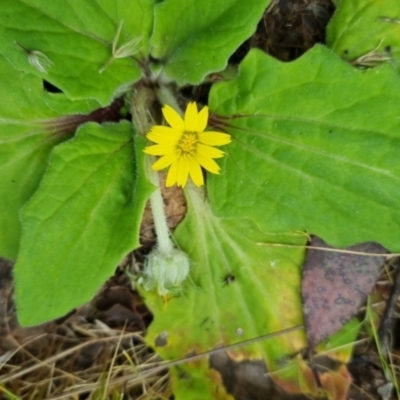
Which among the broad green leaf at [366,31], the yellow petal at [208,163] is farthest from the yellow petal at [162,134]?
the broad green leaf at [366,31]

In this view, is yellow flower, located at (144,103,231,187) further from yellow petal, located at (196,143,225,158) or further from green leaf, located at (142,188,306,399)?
green leaf, located at (142,188,306,399)

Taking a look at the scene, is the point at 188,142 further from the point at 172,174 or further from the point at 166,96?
the point at 166,96

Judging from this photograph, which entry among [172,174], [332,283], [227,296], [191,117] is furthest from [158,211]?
[332,283]

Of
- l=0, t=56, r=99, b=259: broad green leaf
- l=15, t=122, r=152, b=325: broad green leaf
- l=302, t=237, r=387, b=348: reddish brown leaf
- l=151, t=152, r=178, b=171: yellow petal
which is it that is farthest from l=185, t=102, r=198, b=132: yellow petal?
l=302, t=237, r=387, b=348: reddish brown leaf

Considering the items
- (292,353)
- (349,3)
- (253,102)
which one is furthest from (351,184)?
(292,353)

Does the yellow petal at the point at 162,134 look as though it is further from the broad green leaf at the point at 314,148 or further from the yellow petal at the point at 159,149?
the broad green leaf at the point at 314,148

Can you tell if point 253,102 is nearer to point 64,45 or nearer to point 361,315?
point 64,45
